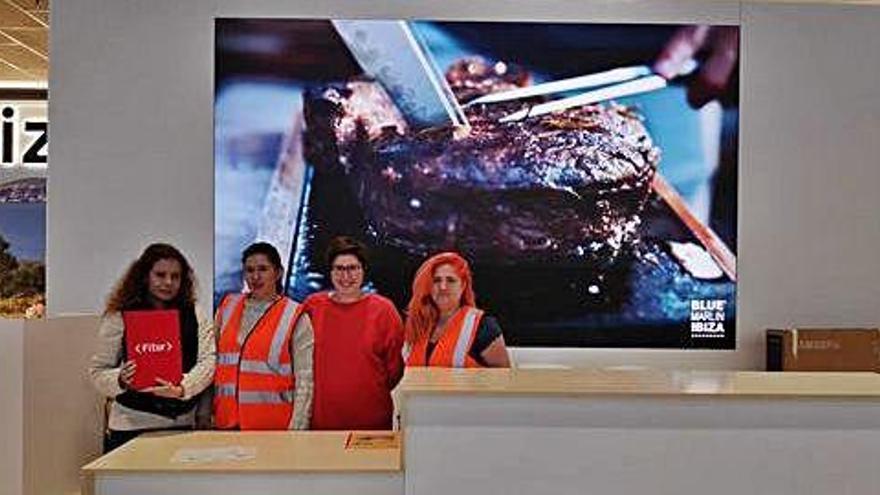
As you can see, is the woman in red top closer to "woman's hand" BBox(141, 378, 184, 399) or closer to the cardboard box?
"woman's hand" BBox(141, 378, 184, 399)

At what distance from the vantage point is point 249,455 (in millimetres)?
3047

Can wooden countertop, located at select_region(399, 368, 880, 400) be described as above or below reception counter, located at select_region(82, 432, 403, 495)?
above

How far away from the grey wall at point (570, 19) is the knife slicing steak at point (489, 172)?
1.68ft

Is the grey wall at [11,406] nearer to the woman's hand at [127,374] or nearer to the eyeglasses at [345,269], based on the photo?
the woman's hand at [127,374]

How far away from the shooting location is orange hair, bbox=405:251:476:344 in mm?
4145

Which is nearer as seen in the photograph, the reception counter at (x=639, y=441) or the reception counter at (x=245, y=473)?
the reception counter at (x=639, y=441)

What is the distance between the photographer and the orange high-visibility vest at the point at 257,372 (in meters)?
4.04

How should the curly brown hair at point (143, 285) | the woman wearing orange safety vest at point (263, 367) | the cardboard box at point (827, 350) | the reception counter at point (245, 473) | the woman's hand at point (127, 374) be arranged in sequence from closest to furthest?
the reception counter at point (245, 473) < the woman's hand at point (127, 374) < the curly brown hair at point (143, 285) < the woman wearing orange safety vest at point (263, 367) < the cardboard box at point (827, 350)

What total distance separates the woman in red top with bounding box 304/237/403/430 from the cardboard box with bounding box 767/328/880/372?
2.44 metres

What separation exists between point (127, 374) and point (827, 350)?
3.74 m

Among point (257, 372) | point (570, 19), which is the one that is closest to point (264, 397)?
point (257, 372)

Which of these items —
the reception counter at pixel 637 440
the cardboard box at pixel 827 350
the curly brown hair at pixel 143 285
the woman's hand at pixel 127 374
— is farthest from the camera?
the cardboard box at pixel 827 350

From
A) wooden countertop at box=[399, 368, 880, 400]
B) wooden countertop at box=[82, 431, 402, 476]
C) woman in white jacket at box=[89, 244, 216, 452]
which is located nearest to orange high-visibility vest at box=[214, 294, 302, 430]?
woman in white jacket at box=[89, 244, 216, 452]

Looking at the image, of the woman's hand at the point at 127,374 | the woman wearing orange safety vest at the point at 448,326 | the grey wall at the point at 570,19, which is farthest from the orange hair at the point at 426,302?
the grey wall at the point at 570,19
